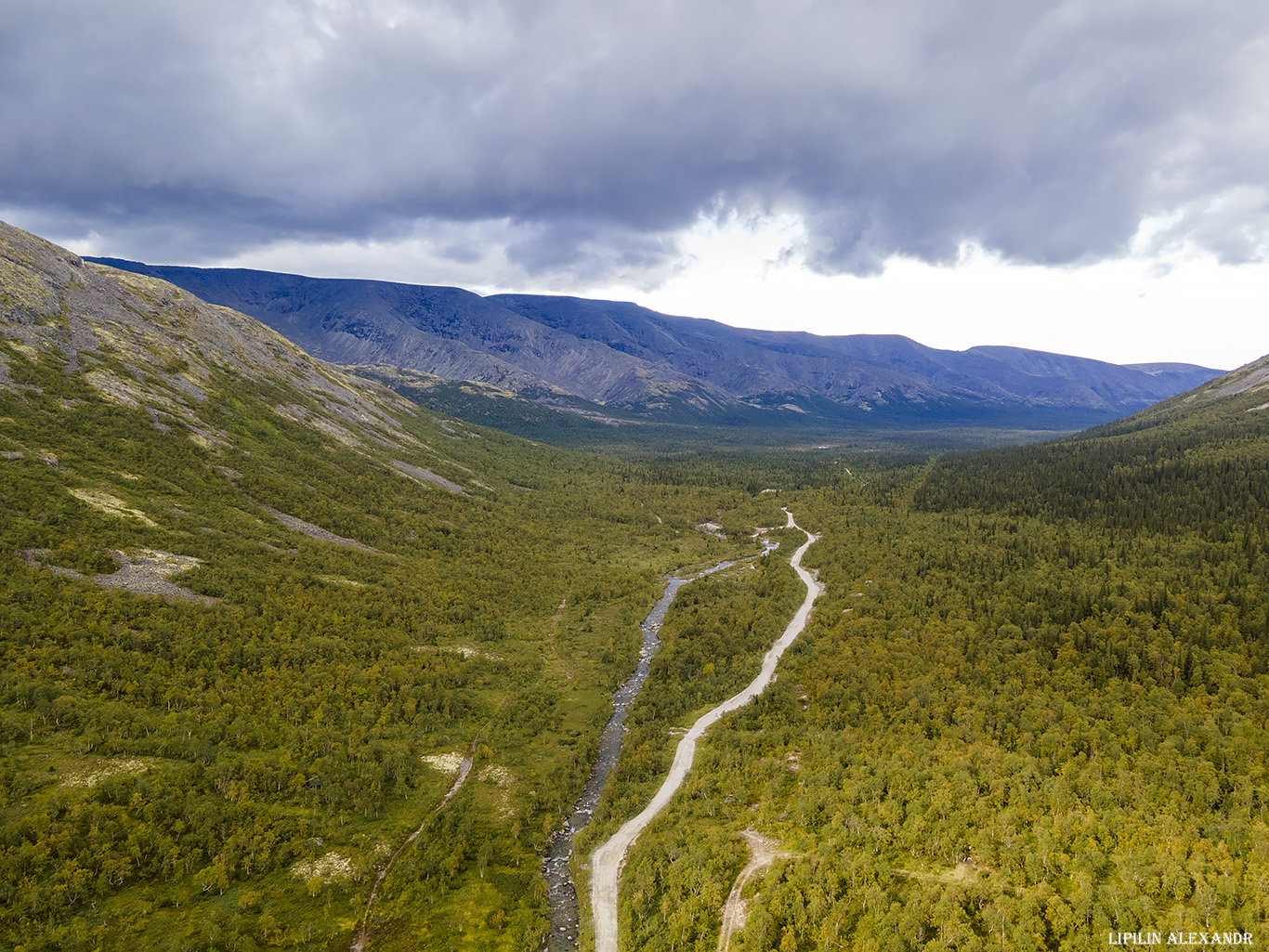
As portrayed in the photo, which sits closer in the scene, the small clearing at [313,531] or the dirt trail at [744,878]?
the dirt trail at [744,878]

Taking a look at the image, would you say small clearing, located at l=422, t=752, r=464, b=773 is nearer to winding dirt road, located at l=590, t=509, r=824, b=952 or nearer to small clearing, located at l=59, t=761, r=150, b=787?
winding dirt road, located at l=590, t=509, r=824, b=952

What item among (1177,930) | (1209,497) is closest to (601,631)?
(1177,930)

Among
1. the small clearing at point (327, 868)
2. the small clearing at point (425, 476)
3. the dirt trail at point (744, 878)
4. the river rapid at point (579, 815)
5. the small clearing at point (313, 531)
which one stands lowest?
the river rapid at point (579, 815)

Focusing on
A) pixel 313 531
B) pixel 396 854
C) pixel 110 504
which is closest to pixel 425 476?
pixel 313 531

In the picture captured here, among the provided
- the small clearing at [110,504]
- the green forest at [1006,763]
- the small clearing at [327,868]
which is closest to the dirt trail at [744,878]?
the green forest at [1006,763]

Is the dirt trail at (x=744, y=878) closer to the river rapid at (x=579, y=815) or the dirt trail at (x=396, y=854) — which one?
the river rapid at (x=579, y=815)

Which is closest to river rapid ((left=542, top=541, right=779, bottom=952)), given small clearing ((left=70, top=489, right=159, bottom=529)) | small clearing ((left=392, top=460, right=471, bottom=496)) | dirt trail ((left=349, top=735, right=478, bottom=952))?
dirt trail ((left=349, top=735, right=478, bottom=952))

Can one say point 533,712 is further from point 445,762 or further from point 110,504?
point 110,504
